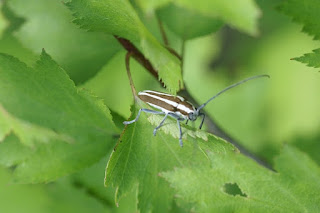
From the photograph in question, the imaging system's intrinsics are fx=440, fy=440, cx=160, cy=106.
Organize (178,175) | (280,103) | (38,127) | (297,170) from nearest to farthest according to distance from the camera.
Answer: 1. (178,175)
2. (297,170)
3. (38,127)
4. (280,103)

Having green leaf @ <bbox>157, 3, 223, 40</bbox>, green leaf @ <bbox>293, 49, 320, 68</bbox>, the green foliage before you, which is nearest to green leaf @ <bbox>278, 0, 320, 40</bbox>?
the green foliage

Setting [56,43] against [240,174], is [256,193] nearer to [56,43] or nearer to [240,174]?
[240,174]

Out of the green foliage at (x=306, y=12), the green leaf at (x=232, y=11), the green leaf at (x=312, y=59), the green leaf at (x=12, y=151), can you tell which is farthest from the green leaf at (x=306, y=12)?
the green leaf at (x=12, y=151)

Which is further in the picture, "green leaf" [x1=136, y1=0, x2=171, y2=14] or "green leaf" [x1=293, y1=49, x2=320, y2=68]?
"green leaf" [x1=293, y1=49, x2=320, y2=68]

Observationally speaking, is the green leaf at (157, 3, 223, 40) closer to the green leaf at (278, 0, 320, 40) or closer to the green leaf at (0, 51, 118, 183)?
the green leaf at (278, 0, 320, 40)

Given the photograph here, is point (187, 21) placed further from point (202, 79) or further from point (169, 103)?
point (202, 79)

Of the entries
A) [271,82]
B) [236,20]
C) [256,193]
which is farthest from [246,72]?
[236,20]
